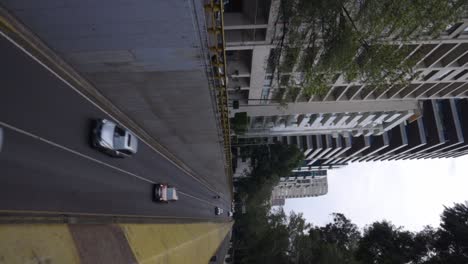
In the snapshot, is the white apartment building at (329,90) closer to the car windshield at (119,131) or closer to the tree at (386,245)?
the car windshield at (119,131)

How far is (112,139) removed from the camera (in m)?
14.1

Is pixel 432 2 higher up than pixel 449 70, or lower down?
lower down

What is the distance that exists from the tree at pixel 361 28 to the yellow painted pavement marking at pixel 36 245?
40.0ft

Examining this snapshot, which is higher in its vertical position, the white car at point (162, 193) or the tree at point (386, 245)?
the white car at point (162, 193)

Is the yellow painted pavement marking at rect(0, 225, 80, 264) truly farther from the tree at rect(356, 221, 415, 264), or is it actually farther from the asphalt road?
the tree at rect(356, 221, 415, 264)

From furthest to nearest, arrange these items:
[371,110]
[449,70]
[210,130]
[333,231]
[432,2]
→ [333,231] < [371,110] < [449,70] < [210,130] < [432,2]

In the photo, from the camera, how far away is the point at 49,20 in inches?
422

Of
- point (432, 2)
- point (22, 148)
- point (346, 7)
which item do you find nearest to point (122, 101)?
point (22, 148)

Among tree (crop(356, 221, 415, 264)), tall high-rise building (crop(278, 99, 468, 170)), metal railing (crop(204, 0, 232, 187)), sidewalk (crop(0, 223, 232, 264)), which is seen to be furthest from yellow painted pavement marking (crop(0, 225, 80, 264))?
tall high-rise building (crop(278, 99, 468, 170))

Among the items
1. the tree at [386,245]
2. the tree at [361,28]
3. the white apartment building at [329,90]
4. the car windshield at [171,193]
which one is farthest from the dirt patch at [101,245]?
the tree at [386,245]

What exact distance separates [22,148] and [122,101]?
6464mm

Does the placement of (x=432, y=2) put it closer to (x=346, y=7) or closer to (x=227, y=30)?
(x=346, y=7)

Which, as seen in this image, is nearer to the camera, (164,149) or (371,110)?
(164,149)

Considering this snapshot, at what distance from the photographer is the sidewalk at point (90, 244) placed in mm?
6496
